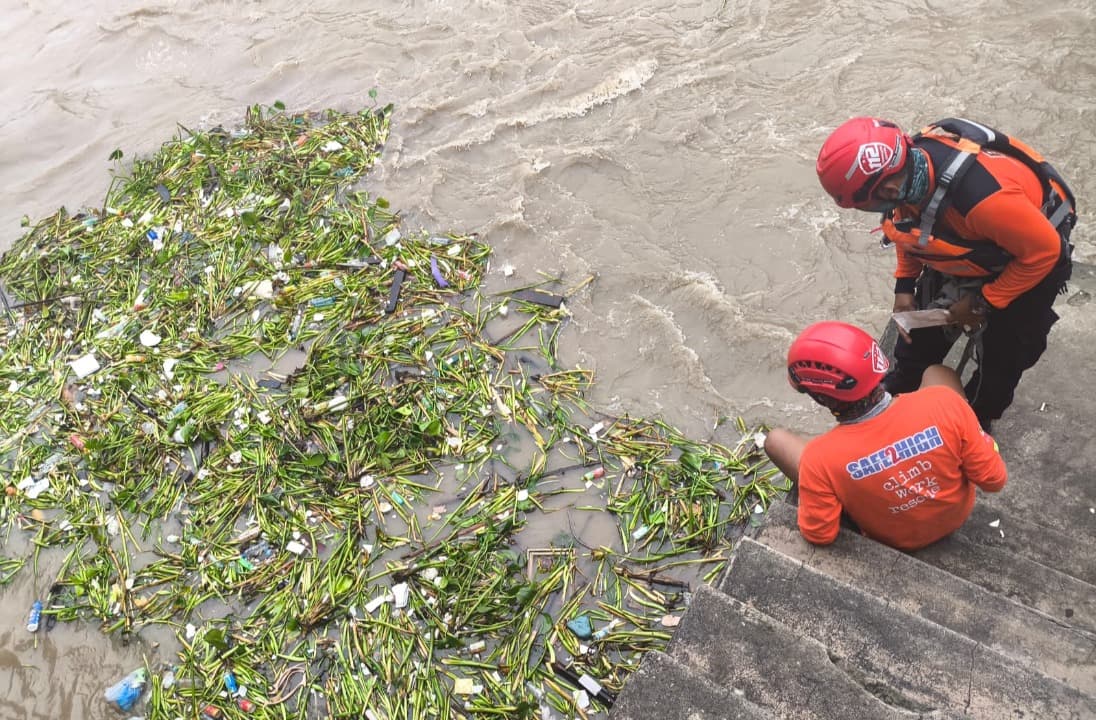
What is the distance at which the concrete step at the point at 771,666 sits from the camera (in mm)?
2148

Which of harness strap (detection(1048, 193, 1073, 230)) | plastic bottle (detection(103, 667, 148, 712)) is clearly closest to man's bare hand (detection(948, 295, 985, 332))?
harness strap (detection(1048, 193, 1073, 230))

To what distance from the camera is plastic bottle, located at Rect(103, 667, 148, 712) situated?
3723mm

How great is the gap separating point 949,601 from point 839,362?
0.87m

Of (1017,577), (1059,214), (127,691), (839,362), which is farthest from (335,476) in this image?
(1059,214)

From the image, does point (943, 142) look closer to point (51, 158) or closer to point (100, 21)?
point (51, 158)

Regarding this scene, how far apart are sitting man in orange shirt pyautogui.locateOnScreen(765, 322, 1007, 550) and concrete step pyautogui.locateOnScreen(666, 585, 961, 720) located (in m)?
0.50

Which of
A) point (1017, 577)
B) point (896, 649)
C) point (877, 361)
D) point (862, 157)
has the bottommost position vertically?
point (1017, 577)

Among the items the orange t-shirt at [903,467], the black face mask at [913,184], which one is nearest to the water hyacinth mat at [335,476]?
the orange t-shirt at [903,467]

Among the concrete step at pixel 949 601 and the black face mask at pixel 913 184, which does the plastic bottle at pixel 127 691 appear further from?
the black face mask at pixel 913 184

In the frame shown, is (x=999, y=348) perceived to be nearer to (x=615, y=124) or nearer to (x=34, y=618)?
(x=615, y=124)

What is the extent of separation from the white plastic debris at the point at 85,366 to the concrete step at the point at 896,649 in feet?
15.5

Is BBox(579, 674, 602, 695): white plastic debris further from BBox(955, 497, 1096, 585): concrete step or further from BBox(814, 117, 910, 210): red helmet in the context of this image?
BBox(814, 117, 910, 210): red helmet

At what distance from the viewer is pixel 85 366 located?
5395 mm

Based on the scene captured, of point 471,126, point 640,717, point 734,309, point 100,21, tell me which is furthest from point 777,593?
point 100,21
